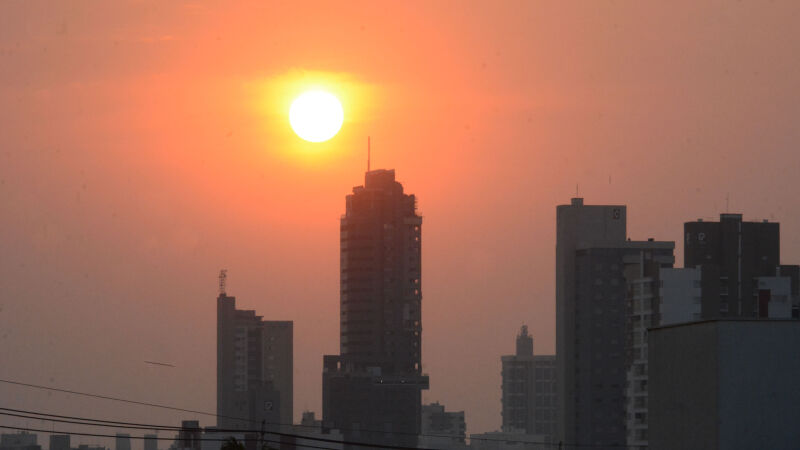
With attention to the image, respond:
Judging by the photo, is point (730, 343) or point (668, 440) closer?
point (730, 343)

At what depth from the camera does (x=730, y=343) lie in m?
60.4

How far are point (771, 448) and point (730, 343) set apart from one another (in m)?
4.53

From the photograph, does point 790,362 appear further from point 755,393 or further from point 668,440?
point 668,440

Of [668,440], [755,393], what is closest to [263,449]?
[668,440]

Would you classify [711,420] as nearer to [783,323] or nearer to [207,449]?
[783,323]

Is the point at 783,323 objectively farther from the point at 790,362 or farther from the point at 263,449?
the point at 263,449

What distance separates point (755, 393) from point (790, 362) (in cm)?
192

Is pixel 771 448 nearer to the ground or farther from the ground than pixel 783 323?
nearer to the ground

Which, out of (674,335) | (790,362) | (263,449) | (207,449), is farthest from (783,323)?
(207,449)

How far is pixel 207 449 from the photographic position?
198 metres

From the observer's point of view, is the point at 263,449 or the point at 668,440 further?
the point at 263,449

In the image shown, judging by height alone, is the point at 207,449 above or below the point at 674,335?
below

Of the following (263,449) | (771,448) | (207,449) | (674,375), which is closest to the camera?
(771,448)

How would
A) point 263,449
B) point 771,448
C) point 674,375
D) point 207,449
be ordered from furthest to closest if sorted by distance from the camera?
point 207,449 → point 263,449 → point 674,375 → point 771,448
